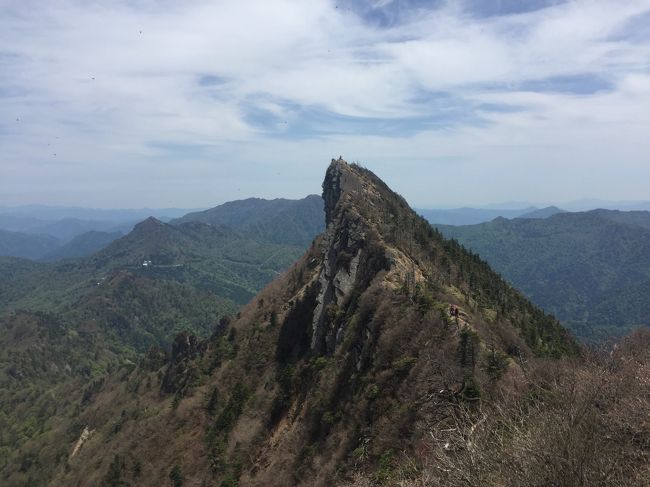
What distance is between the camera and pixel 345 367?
48188mm

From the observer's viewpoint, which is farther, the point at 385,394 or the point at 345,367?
the point at 345,367

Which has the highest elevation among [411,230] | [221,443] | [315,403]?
[411,230]

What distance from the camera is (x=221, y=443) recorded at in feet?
198

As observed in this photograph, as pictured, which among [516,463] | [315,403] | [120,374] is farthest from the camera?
[120,374]

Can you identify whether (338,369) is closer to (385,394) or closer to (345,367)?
(345,367)

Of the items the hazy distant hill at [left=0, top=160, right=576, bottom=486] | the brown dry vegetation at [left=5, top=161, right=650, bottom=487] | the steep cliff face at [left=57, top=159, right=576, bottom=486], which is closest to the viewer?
the brown dry vegetation at [left=5, top=161, right=650, bottom=487]

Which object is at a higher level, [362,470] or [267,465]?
[362,470]

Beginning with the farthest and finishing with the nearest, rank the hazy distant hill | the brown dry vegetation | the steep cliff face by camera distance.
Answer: the hazy distant hill < the steep cliff face < the brown dry vegetation

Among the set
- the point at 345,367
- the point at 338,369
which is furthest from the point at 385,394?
the point at 338,369

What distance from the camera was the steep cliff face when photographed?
3347 centimetres

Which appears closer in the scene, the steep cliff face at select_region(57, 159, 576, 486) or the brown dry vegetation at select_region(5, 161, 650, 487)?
the brown dry vegetation at select_region(5, 161, 650, 487)

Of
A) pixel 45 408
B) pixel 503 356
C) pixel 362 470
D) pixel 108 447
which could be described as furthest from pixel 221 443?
pixel 45 408

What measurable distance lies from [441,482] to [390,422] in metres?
15.9

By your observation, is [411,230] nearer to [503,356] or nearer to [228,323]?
[228,323]
